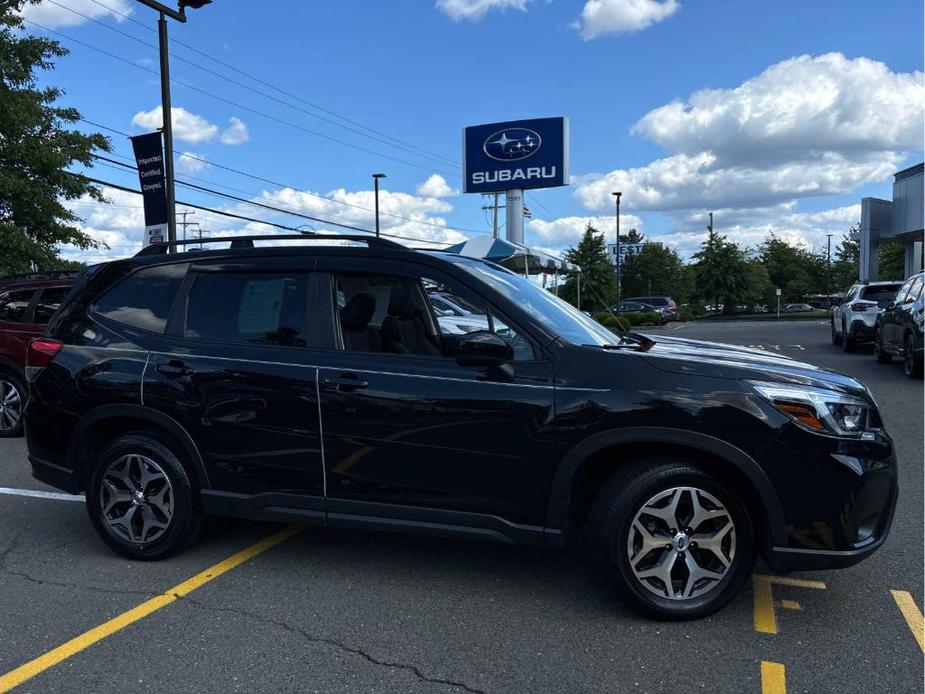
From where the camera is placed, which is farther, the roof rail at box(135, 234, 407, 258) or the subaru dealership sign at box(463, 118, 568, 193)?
the subaru dealership sign at box(463, 118, 568, 193)

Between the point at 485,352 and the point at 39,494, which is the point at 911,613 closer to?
the point at 485,352

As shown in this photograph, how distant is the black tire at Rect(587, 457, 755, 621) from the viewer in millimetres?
3283

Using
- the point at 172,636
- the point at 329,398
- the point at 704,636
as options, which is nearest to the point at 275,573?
the point at 172,636

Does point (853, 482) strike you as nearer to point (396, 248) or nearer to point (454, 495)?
point (454, 495)

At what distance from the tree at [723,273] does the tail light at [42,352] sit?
1962 inches

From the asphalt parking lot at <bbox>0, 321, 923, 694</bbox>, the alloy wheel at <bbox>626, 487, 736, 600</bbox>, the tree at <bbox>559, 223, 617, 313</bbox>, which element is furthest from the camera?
→ the tree at <bbox>559, 223, 617, 313</bbox>

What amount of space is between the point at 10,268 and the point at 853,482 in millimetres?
15632

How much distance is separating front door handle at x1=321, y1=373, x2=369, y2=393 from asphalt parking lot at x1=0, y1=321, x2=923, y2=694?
1.08 metres

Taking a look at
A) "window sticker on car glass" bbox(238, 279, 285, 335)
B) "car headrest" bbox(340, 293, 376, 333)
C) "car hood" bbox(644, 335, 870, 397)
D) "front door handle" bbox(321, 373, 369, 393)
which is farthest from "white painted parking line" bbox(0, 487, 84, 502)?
"car hood" bbox(644, 335, 870, 397)

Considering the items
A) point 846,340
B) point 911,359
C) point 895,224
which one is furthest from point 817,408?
point 895,224

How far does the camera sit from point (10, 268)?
14297 mm

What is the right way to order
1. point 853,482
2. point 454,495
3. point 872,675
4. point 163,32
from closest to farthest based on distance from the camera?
1. point 872,675
2. point 853,482
3. point 454,495
4. point 163,32

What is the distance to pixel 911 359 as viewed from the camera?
11664 mm

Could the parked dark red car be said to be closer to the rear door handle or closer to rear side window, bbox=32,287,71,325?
rear side window, bbox=32,287,71,325
